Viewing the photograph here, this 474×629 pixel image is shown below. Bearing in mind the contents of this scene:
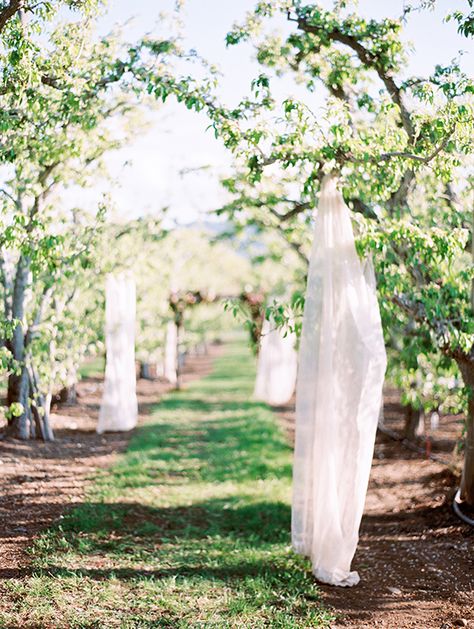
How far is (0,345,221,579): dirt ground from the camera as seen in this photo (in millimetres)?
5754

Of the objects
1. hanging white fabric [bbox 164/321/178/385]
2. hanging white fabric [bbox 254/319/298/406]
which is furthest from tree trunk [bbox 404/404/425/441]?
hanging white fabric [bbox 164/321/178/385]

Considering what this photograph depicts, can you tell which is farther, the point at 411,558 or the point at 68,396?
the point at 68,396

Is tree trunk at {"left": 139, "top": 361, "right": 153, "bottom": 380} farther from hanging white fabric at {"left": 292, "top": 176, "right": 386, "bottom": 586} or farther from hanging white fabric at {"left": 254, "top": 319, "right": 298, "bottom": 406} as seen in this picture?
hanging white fabric at {"left": 292, "top": 176, "right": 386, "bottom": 586}

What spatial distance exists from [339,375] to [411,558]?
6.47ft

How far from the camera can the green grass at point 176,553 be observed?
176 inches

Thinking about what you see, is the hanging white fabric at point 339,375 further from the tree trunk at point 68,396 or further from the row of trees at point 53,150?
the tree trunk at point 68,396

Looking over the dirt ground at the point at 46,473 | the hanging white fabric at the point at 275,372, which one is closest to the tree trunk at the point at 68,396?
the dirt ground at the point at 46,473

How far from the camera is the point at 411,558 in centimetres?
582

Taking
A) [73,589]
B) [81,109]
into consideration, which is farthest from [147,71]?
[73,589]

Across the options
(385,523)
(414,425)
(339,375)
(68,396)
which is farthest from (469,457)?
(68,396)

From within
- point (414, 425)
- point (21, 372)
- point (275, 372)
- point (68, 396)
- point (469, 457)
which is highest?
point (21, 372)

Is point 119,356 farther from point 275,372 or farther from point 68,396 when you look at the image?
point 275,372

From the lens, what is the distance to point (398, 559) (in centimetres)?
583

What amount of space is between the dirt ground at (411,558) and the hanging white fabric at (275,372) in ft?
22.9
